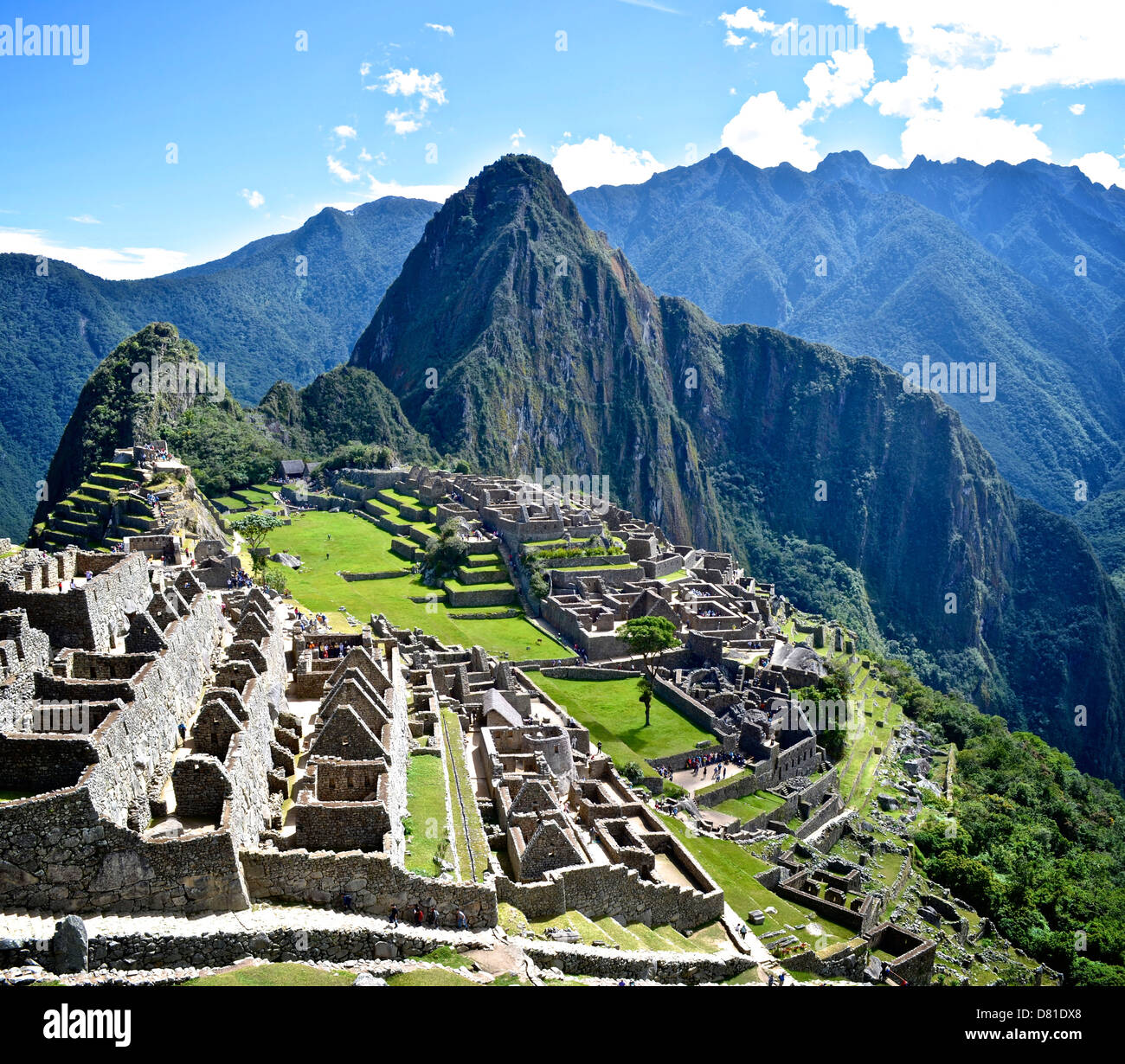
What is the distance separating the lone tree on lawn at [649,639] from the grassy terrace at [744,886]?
57.1ft

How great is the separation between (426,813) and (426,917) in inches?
141

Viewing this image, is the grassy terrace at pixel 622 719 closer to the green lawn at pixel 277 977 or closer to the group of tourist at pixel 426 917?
the group of tourist at pixel 426 917

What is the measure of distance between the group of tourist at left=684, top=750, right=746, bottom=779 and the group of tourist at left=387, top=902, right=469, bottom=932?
82.9 feet

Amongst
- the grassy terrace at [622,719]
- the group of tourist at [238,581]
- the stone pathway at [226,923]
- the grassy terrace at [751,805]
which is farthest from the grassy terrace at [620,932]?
the group of tourist at [238,581]

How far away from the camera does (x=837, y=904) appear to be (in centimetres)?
3005

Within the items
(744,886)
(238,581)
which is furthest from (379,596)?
(744,886)

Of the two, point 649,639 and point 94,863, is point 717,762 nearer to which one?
point 649,639

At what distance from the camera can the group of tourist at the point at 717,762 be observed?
132 feet

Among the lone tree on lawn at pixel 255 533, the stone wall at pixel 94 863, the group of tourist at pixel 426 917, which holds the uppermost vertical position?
the lone tree on lawn at pixel 255 533

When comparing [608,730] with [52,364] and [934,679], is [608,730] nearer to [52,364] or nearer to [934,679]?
[934,679]

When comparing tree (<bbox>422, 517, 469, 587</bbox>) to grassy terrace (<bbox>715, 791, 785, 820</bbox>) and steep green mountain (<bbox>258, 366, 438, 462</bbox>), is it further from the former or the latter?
steep green mountain (<bbox>258, 366, 438, 462</bbox>)

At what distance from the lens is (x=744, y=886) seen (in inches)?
1123

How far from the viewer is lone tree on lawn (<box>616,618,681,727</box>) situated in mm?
50219
